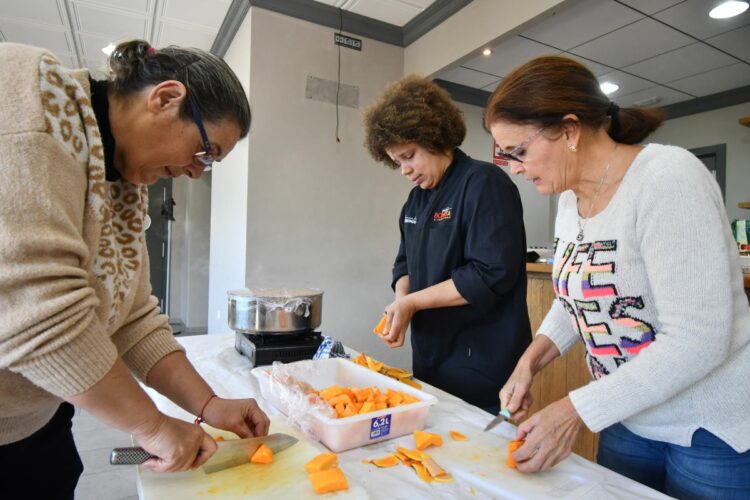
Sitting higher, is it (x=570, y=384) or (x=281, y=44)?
(x=281, y=44)

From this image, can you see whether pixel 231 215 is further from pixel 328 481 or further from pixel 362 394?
pixel 328 481

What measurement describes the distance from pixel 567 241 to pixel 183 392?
93cm

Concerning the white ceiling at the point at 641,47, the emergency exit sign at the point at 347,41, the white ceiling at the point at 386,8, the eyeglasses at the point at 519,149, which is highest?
the white ceiling at the point at 386,8

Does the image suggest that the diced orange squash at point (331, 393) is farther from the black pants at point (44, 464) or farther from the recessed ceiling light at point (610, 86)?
the recessed ceiling light at point (610, 86)

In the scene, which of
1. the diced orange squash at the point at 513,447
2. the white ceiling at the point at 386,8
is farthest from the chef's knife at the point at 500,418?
the white ceiling at the point at 386,8

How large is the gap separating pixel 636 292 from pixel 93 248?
3.07ft

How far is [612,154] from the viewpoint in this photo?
0.99m

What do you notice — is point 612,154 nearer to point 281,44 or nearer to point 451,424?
point 451,424

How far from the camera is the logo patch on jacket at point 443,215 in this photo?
148 cm

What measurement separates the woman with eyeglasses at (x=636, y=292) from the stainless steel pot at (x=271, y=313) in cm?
78

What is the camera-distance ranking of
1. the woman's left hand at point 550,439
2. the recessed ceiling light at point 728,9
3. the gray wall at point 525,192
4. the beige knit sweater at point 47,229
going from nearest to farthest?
the beige knit sweater at point 47,229, the woman's left hand at point 550,439, the recessed ceiling light at point 728,9, the gray wall at point 525,192

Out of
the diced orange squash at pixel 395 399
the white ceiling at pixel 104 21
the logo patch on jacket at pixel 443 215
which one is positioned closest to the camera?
the diced orange squash at pixel 395 399

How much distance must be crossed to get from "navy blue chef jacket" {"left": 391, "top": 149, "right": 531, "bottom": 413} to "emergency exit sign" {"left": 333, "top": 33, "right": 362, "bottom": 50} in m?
2.45

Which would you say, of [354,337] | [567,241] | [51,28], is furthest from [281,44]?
[567,241]
